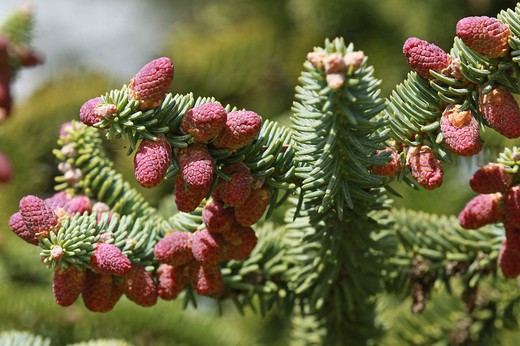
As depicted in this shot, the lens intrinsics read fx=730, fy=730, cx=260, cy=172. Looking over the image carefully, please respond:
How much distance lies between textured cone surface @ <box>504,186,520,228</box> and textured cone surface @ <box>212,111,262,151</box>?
1.00 ft

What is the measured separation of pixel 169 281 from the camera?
2.90 feet

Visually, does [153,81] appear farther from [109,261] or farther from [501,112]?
[501,112]

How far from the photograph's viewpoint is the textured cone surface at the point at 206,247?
2.76 feet

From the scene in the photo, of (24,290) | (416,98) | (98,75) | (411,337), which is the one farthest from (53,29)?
(416,98)

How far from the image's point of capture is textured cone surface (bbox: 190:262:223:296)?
883 mm

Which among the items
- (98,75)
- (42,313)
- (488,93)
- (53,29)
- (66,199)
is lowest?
(42,313)

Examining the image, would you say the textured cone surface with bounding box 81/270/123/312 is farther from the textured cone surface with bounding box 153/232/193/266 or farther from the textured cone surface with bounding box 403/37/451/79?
the textured cone surface with bounding box 403/37/451/79

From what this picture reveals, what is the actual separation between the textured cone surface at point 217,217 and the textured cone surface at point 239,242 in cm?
1

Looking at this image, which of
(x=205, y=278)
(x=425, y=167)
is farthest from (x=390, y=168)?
(x=205, y=278)

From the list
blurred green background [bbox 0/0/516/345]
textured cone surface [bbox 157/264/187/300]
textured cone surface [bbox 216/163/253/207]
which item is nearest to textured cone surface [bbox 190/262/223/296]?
textured cone surface [bbox 157/264/187/300]

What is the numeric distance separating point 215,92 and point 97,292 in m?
1.31

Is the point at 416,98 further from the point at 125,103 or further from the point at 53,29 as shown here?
the point at 53,29

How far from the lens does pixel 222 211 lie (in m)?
0.83

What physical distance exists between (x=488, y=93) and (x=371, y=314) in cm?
50
